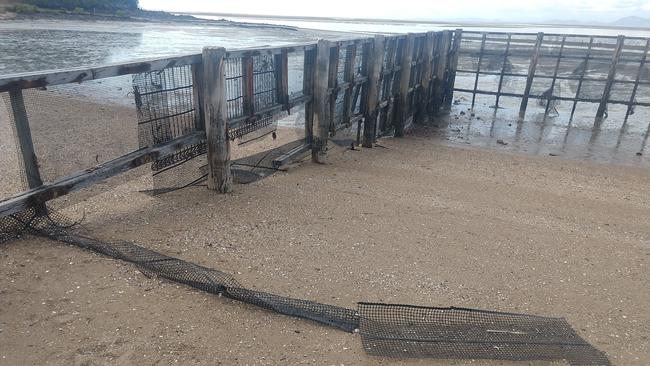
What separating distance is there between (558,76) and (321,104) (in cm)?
1473

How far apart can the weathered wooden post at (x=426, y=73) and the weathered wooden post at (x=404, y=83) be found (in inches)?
67.0

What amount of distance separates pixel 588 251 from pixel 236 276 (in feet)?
14.4

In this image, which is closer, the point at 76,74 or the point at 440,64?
the point at 76,74

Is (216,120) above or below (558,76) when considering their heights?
above

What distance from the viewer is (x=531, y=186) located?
874 cm

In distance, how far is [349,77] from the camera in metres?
10.0

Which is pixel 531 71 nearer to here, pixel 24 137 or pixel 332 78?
pixel 332 78

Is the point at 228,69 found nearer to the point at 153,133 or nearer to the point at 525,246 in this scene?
the point at 153,133

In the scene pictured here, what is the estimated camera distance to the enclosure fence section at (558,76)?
18.0 m

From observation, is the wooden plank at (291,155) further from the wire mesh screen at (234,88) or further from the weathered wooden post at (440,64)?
the weathered wooden post at (440,64)

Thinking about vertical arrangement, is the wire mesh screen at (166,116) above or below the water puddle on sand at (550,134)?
above

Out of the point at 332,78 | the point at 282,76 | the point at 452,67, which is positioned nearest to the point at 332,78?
the point at 332,78

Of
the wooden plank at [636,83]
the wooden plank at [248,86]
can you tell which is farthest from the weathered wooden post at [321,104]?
the wooden plank at [636,83]

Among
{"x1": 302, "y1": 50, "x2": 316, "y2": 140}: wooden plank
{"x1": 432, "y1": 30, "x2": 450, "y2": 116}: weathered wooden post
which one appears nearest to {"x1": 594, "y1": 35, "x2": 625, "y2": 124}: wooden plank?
{"x1": 432, "y1": 30, "x2": 450, "y2": 116}: weathered wooden post
